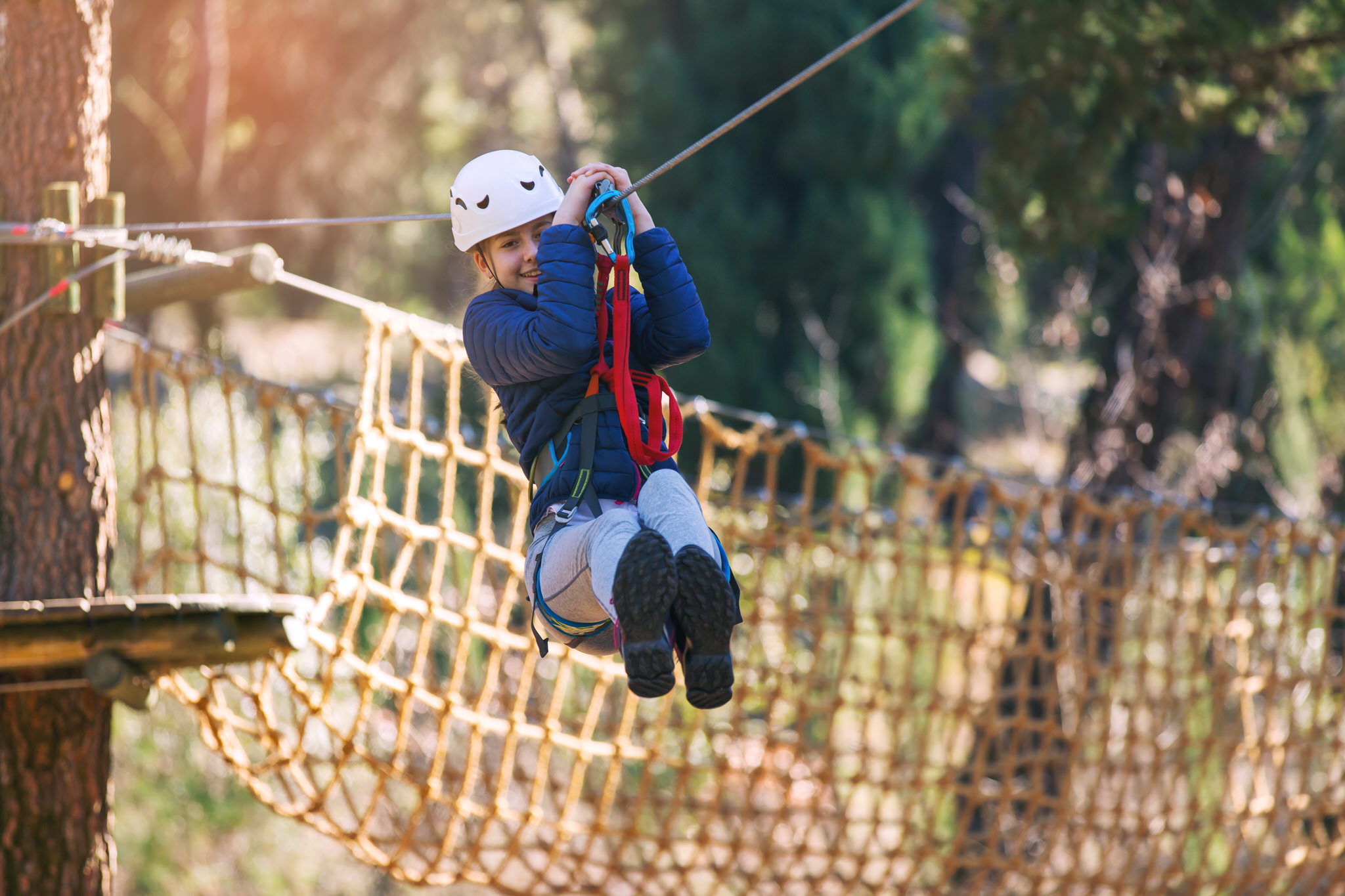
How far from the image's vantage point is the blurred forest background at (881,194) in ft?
11.2

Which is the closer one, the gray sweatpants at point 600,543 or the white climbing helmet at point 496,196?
the gray sweatpants at point 600,543

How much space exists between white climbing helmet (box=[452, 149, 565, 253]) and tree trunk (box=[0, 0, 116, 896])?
0.86 metres

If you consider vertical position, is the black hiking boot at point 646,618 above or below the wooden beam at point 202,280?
below

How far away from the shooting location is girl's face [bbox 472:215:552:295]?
1.54m

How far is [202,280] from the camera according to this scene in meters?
2.08

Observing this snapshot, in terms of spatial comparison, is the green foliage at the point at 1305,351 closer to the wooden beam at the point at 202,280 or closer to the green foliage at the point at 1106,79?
the green foliage at the point at 1106,79

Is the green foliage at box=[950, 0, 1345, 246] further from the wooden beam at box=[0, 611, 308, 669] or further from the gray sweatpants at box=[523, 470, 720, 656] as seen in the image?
the wooden beam at box=[0, 611, 308, 669]

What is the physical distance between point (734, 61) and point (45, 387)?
14.5 ft

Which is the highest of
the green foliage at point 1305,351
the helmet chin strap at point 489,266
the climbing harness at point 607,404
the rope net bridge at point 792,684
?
the green foliage at point 1305,351

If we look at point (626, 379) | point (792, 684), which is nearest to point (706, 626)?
point (626, 379)

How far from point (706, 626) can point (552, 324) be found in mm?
372

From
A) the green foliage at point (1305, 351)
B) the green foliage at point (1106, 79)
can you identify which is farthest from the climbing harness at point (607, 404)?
the green foliage at point (1305, 351)

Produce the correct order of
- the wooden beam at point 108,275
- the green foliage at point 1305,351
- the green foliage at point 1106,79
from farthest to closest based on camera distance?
the green foliage at point 1305,351
the green foliage at point 1106,79
the wooden beam at point 108,275

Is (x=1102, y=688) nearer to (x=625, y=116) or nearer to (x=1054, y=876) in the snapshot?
(x=1054, y=876)
